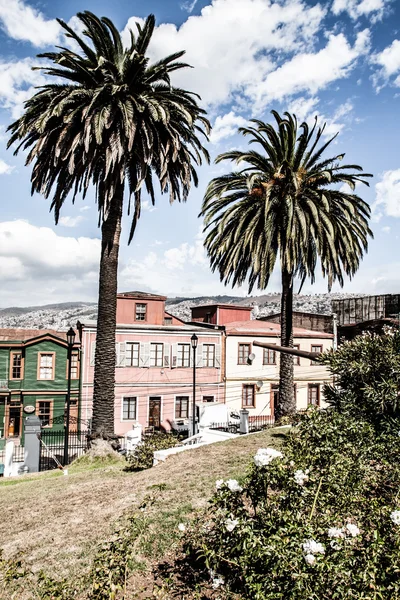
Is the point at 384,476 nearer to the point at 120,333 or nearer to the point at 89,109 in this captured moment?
the point at 89,109

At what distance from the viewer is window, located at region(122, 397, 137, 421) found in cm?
3309

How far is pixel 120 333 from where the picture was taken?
33.2 meters

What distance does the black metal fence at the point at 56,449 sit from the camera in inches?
909

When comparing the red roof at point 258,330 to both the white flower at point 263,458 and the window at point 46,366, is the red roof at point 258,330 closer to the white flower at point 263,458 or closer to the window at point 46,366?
the window at point 46,366

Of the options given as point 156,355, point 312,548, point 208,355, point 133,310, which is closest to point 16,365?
point 133,310

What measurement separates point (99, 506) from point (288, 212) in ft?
48.1

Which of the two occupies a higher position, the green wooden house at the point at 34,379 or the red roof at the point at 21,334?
the red roof at the point at 21,334

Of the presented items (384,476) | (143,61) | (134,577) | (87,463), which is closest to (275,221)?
(143,61)

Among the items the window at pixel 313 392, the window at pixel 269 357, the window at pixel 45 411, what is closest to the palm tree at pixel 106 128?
the window at pixel 45 411

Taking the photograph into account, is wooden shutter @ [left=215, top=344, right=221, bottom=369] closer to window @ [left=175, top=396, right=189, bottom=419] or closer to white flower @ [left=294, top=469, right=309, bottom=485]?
window @ [left=175, top=396, right=189, bottom=419]

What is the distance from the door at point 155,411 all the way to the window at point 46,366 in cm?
741

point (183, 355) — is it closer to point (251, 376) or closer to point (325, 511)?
point (251, 376)

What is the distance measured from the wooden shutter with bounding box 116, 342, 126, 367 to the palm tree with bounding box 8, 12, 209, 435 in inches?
558

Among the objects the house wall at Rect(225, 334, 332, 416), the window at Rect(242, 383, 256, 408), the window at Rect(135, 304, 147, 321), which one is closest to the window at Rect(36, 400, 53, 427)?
the window at Rect(135, 304, 147, 321)
